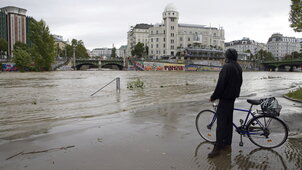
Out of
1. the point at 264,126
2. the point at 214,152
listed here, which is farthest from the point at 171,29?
the point at 214,152

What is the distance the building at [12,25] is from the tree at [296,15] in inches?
5489

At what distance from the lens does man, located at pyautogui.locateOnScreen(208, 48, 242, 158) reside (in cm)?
477

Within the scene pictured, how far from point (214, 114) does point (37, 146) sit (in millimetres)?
3970

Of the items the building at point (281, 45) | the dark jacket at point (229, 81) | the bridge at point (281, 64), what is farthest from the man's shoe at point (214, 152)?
the building at point (281, 45)

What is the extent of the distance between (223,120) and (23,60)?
77.9 meters

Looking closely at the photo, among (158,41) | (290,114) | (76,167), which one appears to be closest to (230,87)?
(76,167)

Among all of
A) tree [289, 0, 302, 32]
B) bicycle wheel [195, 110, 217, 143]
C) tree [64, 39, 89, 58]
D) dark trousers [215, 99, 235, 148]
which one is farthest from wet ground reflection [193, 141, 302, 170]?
tree [64, 39, 89, 58]

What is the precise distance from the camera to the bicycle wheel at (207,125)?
18.2 ft

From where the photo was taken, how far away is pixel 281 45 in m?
187

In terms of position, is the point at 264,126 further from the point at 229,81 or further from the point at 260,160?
the point at 229,81

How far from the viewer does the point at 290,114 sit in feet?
27.8

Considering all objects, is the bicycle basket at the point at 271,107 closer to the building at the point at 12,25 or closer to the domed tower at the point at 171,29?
the domed tower at the point at 171,29

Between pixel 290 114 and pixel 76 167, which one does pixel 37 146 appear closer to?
pixel 76 167

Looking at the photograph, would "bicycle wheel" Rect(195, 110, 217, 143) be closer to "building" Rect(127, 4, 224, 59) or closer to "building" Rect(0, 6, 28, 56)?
"building" Rect(127, 4, 224, 59)
